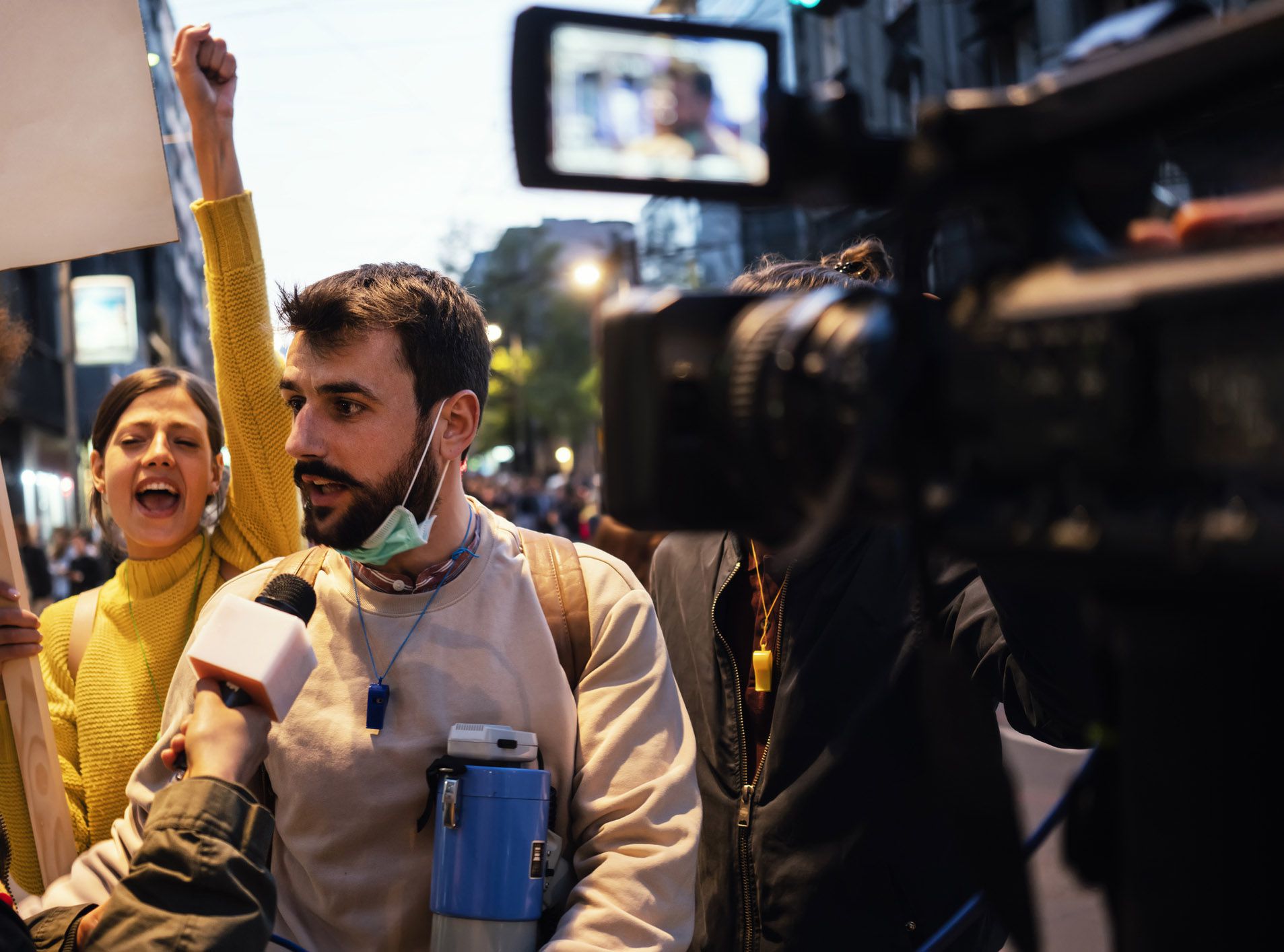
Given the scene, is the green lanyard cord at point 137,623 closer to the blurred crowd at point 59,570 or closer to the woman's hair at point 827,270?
the woman's hair at point 827,270

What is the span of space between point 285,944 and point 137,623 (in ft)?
3.81

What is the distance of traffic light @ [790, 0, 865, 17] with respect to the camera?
15.9 ft

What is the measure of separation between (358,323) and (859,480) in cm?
160

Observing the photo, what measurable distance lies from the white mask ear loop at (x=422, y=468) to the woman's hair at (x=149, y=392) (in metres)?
0.96

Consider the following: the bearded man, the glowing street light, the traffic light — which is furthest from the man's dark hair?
the glowing street light

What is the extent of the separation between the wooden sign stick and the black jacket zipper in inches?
54.2

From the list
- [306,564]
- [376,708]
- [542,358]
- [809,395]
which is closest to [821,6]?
[306,564]

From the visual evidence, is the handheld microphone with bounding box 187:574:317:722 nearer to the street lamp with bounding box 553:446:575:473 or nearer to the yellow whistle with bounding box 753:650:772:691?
the yellow whistle with bounding box 753:650:772:691

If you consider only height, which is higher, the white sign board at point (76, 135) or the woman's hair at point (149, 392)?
the white sign board at point (76, 135)

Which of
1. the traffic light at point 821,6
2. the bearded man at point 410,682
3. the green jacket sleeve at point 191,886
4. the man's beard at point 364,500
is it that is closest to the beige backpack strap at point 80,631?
the bearded man at point 410,682

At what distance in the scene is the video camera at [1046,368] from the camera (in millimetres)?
726

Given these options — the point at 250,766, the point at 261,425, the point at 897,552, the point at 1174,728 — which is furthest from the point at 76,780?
→ the point at 1174,728

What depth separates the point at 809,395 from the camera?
0.93 meters

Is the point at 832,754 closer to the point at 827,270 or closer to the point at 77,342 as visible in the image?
the point at 827,270
